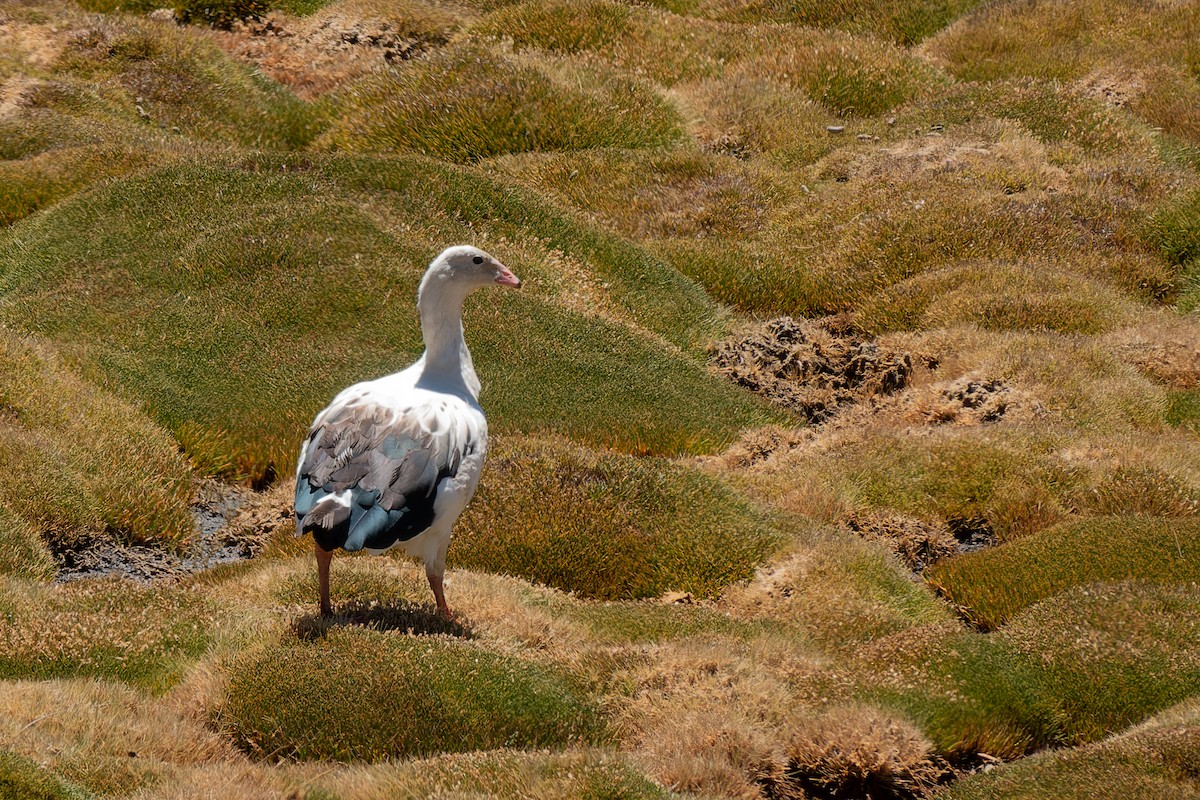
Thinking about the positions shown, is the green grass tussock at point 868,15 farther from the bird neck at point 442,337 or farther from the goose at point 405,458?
the goose at point 405,458

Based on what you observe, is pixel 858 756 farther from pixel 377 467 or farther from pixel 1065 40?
pixel 1065 40

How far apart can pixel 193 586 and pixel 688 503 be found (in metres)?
4.34

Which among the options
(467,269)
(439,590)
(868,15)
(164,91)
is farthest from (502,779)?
(868,15)

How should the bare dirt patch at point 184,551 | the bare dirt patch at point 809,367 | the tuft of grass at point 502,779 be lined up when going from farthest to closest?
the bare dirt patch at point 809,367 → the bare dirt patch at point 184,551 → the tuft of grass at point 502,779

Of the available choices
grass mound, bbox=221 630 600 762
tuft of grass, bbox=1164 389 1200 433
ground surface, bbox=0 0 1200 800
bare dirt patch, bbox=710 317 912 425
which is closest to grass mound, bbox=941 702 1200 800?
ground surface, bbox=0 0 1200 800

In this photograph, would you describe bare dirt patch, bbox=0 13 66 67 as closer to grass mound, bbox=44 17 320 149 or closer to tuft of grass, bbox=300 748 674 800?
grass mound, bbox=44 17 320 149

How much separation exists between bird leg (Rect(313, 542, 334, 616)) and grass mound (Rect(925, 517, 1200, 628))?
555 cm

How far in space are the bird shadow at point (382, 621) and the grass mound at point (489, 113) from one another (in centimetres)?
1365

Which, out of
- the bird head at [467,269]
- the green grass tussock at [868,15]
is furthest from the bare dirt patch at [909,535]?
the green grass tussock at [868,15]

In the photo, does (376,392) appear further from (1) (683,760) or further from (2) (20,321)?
(2) (20,321)

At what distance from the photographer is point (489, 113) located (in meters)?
23.6

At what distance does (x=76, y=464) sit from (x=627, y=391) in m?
5.64

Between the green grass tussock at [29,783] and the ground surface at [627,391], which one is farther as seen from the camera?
the ground surface at [627,391]

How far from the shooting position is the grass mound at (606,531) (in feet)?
41.4
